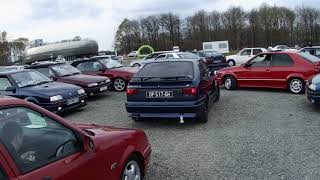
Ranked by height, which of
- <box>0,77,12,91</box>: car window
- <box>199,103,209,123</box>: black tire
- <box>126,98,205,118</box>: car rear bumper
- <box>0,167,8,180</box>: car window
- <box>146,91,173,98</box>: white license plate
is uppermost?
<box>0,77,12,91</box>: car window

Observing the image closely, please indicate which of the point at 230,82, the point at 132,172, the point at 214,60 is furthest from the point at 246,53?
the point at 132,172

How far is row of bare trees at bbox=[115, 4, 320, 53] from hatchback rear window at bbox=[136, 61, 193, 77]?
78.4m

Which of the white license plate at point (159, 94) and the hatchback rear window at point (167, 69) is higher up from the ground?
the hatchback rear window at point (167, 69)

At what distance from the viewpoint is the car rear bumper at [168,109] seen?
8.84m

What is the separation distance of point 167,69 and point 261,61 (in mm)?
6272

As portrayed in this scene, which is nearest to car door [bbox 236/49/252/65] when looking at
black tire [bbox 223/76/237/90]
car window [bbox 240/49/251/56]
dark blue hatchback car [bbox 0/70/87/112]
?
car window [bbox 240/49/251/56]

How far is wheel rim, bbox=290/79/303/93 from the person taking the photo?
545 inches

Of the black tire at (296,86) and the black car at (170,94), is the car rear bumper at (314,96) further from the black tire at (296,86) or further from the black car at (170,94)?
the black tire at (296,86)

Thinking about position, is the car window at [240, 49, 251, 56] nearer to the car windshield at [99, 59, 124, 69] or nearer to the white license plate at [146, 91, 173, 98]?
the car windshield at [99, 59, 124, 69]

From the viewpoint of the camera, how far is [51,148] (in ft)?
12.0

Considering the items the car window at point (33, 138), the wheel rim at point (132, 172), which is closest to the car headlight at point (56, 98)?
the wheel rim at point (132, 172)

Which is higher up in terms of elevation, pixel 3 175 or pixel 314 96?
pixel 3 175

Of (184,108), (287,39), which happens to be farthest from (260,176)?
(287,39)

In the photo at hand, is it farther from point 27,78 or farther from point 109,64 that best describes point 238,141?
point 109,64
